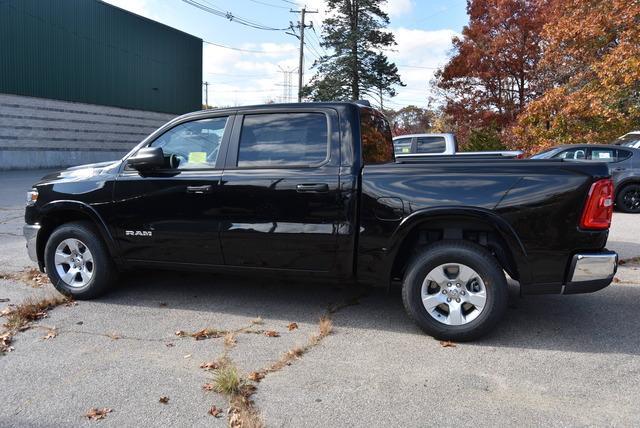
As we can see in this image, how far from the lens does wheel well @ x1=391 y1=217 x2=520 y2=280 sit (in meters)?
4.02

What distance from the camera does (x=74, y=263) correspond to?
5.07 m

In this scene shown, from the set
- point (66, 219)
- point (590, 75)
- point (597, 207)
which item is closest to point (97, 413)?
point (66, 219)

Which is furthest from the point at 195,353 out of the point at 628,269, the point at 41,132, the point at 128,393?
the point at 41,132

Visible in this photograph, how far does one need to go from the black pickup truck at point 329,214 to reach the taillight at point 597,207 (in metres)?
0.01

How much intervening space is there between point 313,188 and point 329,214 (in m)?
0.26

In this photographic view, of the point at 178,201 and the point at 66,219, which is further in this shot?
the point at 66,219

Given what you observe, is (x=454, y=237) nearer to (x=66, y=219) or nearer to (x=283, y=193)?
(x=283, y=193)

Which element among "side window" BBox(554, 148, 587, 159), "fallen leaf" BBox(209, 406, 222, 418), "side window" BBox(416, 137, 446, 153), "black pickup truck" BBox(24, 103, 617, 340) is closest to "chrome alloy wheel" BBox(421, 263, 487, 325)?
"black pickup truck" BBox(24, 103, 617, 340)

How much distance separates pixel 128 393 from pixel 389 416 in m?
1.66

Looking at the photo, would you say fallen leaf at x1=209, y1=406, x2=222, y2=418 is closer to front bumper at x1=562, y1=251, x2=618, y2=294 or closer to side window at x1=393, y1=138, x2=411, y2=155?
front bumper at x1=562, y1=251, x2=618, y2=294

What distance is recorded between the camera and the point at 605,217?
12.4 feet

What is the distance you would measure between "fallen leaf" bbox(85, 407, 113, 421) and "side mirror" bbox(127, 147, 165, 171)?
223cm

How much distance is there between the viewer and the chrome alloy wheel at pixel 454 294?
3.97m

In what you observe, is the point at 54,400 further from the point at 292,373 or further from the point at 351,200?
the point at 351,200
